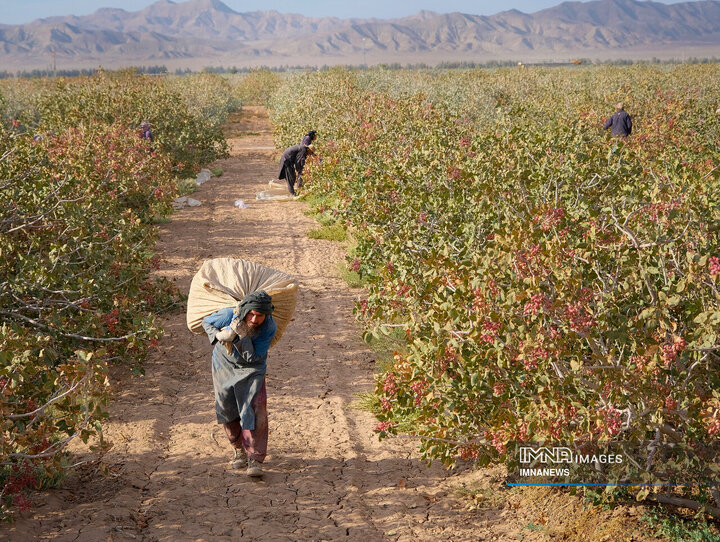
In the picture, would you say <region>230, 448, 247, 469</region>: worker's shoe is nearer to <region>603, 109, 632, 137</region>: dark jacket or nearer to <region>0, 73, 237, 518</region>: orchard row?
<region>0, 73, 237, 518</region>: orchard row

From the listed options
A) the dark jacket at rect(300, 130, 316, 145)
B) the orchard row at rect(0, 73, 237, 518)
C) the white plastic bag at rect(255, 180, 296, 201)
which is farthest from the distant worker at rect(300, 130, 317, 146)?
the orchard row at rect(0, 73, 237, 518)

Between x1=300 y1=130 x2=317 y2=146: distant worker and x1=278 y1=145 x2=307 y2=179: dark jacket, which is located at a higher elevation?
x1=300 y1=130 x2=317 y2=146: distant worker

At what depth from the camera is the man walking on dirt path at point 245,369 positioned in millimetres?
5094

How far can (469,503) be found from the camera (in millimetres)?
5137

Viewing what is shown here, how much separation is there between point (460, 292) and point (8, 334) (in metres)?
2.85

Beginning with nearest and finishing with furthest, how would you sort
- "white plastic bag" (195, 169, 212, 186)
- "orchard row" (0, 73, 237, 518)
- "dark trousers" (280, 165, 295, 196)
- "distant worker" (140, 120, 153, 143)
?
"orchard row" (0, 73, 237, 518) < "distant worker" (140, 120, 153, 143) < "dark trousers" (280, 165, 295, 196) < "white plastic bag" (195, 169, 212, 186)

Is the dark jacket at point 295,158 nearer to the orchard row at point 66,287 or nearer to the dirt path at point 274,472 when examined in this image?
the orchard row at point 66,287

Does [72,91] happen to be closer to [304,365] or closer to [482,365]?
[304,365]

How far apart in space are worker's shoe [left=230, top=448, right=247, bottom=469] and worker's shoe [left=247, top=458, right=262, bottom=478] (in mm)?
162

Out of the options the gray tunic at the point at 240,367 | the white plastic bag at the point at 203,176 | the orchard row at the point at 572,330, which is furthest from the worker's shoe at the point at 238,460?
the white plastic bag at the point at 203,176

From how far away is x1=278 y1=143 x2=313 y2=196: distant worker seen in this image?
15.8 meters

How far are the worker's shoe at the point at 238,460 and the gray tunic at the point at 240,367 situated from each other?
0.35 m

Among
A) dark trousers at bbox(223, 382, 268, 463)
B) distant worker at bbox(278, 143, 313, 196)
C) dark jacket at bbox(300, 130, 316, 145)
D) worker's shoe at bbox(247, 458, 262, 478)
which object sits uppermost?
dark jacket at bbox(300, 130, 316, 145)

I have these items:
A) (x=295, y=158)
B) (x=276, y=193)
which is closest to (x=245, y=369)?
(x=295, y=158)
